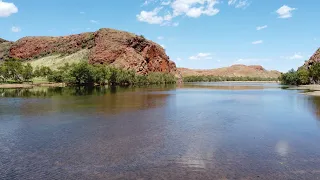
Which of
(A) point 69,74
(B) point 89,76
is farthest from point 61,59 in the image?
(B) point 89,76

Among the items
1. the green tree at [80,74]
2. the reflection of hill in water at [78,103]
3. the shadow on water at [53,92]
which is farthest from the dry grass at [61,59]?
the reflection of hill in water at [78,103]

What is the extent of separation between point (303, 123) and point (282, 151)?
10.6m

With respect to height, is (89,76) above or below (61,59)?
below

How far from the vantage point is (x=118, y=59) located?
168 meters

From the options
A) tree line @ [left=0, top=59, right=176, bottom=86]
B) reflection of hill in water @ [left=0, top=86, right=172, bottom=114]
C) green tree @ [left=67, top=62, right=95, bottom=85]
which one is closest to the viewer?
reflection of hill in water @ [left=0, top=86, right=172, bottom=114]

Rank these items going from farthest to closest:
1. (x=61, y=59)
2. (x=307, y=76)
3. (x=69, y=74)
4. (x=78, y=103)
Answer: (x=61, y=59) < (x=307, y=76) < (x=69, y=74) < (x=78, y=103)

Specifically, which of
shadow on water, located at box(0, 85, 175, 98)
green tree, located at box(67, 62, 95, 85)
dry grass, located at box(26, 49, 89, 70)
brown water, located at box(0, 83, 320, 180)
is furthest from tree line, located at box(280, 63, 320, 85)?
dry grass, located at box(26, 49, 89, 70)

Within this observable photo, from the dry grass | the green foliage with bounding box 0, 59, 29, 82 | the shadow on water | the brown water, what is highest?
the dry grass

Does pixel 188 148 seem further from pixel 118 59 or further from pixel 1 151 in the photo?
pixel 118 59

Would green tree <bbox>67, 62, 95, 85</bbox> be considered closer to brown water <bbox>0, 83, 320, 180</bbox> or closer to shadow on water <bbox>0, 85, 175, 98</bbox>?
shadow on water <bbox>0, 85, 175, 98</bbox>

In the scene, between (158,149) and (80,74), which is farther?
(80,74)

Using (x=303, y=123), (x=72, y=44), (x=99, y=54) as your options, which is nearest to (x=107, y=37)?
(x=99, y=54)

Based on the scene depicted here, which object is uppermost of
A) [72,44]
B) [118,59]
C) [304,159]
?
[72,44]

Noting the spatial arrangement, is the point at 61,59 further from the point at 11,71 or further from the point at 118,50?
the point at 11,71
